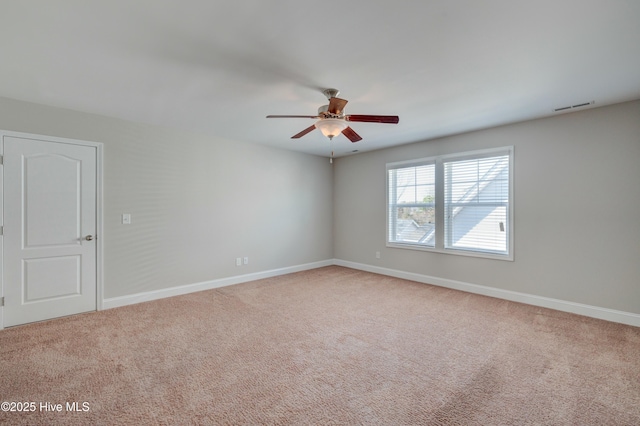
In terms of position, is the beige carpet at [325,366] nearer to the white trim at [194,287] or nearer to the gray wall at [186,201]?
the white trim at [194,287]

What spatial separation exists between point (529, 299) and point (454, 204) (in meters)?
1.67

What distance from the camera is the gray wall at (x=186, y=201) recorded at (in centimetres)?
375

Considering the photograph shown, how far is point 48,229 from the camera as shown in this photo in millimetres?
3371

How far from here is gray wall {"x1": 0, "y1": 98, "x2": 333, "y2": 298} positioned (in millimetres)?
3750

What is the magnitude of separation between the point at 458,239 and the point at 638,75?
273cm

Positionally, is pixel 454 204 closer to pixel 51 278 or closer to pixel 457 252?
pixel 457 252

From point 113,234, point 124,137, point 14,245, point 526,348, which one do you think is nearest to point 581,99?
point 526,348

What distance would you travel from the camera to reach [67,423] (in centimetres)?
175

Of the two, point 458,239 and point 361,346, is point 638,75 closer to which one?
point 458,239

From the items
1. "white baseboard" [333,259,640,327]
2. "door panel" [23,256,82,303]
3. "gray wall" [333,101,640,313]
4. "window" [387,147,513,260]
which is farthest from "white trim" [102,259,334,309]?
"gray wall" [333,101,640,313]

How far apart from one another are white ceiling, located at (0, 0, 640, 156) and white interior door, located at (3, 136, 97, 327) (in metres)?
0.64

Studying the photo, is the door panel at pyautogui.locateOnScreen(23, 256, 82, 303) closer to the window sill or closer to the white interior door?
the white interior door

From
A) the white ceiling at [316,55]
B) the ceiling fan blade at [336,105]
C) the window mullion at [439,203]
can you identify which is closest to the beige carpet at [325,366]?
the window mullion at [439,203]

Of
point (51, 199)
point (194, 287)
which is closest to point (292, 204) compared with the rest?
point (194, 287)
